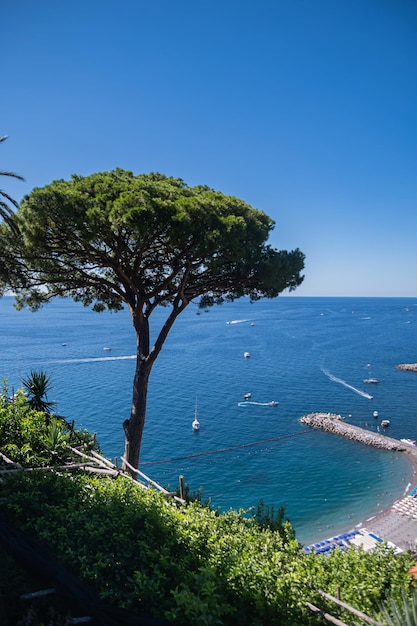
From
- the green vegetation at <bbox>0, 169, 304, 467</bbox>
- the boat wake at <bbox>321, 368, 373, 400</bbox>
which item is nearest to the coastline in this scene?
the boat wake at <bbox>321, 368, 373, 400</bbox>

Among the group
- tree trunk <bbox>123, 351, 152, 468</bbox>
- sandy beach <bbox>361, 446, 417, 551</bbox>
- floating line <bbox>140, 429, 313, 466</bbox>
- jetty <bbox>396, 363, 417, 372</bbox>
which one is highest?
tree trunk <bbox>123, 351, 152, 468</bbox>

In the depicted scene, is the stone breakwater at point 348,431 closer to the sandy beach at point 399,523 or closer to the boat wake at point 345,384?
the sandy beach at point 399,523

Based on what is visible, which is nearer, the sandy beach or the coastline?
the sandy beach

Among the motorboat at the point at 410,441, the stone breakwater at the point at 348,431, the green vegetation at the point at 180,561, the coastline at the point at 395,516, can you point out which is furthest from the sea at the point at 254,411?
the green vegetation at the point at 180,561

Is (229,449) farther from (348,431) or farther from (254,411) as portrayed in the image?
(348,431)

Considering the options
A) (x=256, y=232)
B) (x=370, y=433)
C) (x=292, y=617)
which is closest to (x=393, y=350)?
(x=370, y=433)

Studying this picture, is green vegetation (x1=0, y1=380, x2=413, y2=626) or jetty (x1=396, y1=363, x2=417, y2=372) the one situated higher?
green vegetation (x1=0, y1=380, x2=413, y2=626)

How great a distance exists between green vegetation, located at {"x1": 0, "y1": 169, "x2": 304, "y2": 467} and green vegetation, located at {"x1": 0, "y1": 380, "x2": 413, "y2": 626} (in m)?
5.06

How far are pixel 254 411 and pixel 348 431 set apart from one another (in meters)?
8.33

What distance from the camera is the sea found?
74.9 feet

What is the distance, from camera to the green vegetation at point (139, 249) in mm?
8688

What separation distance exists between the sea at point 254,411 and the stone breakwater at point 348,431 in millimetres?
901

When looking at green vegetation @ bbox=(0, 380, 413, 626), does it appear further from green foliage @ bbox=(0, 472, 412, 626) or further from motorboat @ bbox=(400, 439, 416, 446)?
motorboat @ bbox=(400, 439, 416, 446)

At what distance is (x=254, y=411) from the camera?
35.9m
